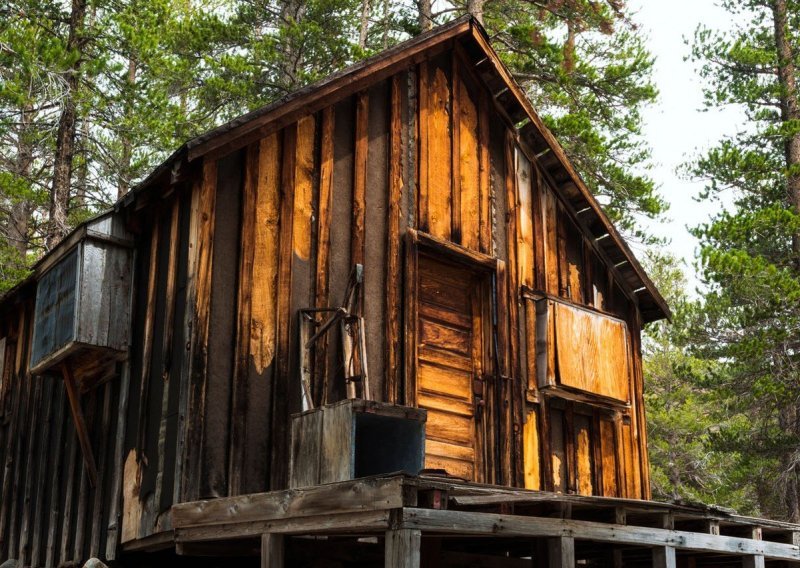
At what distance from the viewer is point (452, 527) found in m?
7.23

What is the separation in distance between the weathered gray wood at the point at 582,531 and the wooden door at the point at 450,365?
2.43 m

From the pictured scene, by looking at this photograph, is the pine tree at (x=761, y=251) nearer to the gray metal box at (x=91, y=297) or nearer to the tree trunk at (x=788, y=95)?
the tree trunk at (x=788, y=95)

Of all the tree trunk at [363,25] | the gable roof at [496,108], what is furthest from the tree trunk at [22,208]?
the gable roof at [496,108]

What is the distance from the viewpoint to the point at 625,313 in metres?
13.3

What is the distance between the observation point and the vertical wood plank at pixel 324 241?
9.70 meters

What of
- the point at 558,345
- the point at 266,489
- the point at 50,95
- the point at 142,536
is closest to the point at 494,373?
the point at 558,345

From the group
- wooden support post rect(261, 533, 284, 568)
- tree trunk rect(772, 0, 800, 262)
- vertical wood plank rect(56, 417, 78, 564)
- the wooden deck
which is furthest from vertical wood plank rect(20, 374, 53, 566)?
tree trunk rect(772, 0, 800, 262)

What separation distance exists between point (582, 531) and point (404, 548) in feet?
6.82

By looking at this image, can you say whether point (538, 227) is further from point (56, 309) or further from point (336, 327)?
point (56, 309)

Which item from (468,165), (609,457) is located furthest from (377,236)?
(609,457)

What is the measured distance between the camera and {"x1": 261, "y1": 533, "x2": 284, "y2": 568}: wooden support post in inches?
307

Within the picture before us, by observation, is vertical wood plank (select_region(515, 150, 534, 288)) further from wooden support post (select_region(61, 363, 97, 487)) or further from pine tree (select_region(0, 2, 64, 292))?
pine tree (select_region(0, 2, 64, 292))

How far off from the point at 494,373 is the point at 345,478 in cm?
379

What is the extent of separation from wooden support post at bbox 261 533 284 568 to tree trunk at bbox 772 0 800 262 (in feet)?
62.0
